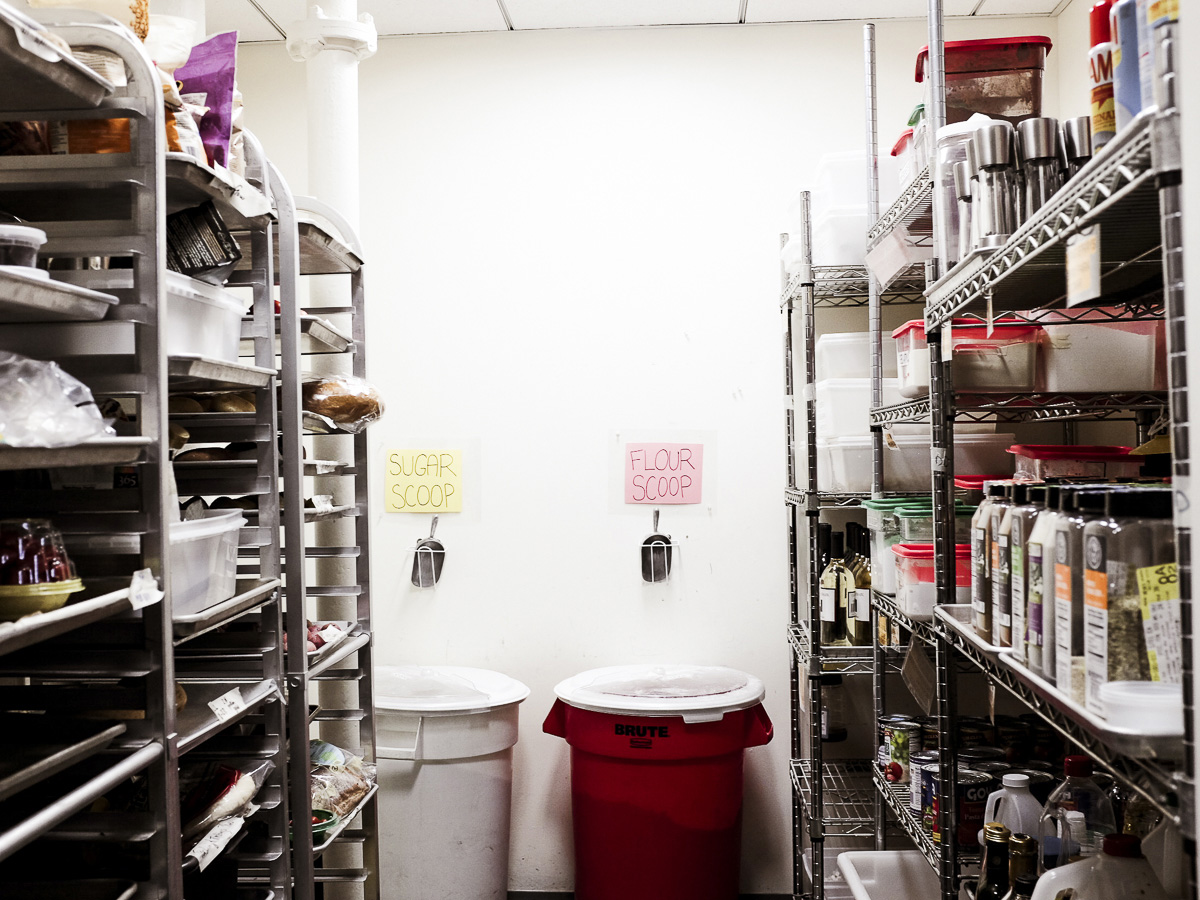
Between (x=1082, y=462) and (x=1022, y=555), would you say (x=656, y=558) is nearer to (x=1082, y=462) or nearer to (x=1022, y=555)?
(x=1082, y=462)

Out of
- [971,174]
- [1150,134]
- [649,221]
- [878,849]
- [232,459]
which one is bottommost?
[878,849]

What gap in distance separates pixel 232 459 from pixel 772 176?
79.6 inches

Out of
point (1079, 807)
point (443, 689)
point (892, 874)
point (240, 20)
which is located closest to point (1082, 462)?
point (1079, 807)

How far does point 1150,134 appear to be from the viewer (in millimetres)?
893

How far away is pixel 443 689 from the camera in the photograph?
296 centimetres

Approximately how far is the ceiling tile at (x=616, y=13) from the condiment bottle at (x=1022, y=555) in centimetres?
229

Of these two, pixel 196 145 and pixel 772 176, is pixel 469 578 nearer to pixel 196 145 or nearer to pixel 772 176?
pixel 772 176

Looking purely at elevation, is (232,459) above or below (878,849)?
above

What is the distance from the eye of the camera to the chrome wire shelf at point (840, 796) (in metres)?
2.79

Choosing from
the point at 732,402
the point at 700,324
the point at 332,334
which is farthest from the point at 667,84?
the point at 332,334

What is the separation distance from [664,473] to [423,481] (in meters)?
0.81

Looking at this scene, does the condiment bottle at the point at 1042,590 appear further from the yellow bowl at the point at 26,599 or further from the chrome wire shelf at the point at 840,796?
the chrome wire shelf at the point at 840,796

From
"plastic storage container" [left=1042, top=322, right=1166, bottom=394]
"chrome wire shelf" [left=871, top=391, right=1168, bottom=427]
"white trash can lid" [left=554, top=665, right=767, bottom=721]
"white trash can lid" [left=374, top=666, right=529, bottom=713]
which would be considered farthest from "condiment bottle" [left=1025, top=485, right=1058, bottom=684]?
"white trash can lid" [left=374, top=666, right=529, bottom=713]

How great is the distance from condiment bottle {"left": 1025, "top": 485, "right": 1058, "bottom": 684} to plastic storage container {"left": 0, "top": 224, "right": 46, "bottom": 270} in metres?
1.29
